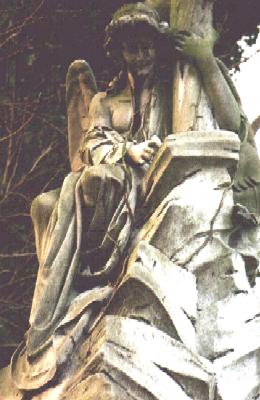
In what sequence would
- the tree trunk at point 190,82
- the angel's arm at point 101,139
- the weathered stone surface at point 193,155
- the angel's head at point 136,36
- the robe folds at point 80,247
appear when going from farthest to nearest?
the angel's head at point 136,36
the tree trunk at point 190,82
the angel's arm at point 101,139
the weathered stone surface at point 193,155
the robe folds at point 80,247

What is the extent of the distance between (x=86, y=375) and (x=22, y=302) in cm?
487

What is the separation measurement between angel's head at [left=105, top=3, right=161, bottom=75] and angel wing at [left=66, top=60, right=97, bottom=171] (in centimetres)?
49

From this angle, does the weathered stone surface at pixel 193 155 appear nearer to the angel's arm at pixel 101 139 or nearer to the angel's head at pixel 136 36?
the angel's arm at pixel 101 139

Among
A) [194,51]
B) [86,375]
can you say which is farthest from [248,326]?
[194,51]

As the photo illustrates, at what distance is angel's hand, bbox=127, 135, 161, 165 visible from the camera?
683 cm

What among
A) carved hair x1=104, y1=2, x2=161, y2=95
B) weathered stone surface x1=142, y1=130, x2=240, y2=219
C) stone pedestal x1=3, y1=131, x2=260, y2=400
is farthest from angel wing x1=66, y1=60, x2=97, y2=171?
weathered stone surface x1=142, y1=130, x2=240, y2=219

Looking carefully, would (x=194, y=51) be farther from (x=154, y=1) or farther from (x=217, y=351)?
(x=217, y=351)

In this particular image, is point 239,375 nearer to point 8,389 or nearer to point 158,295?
point 158,295

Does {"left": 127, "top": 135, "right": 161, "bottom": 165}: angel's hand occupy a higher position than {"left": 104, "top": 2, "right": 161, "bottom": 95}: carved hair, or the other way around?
{"left": 104, "top": 2, "right": 161, "bottom": 95}: carved hair

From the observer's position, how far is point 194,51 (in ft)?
23.8

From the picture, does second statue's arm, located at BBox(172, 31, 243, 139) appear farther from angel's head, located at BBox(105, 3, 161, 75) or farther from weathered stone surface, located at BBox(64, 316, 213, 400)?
weathered stone surface, located at BBox(64, 316, 213, 400)

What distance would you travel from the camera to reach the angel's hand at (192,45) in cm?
725

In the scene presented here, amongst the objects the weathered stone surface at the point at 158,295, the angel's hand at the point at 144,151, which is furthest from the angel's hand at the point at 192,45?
the weathered stone surface at the point at 158,295

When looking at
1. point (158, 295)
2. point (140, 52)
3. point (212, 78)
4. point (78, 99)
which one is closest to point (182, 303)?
point (158, 295)
